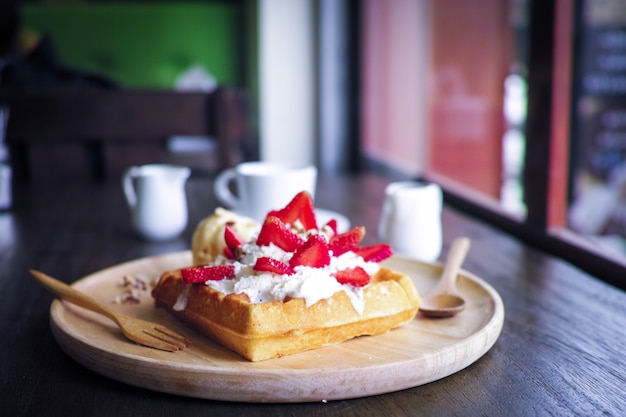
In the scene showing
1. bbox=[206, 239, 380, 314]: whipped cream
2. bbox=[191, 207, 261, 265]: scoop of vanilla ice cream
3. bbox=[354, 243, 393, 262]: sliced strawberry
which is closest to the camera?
bbox=[206, 239, 380, 314]: whipped cream

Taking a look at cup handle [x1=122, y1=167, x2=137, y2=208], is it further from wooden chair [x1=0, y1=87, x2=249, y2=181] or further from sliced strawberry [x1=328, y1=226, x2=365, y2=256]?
wooden chair [x1=0, y1=87, x2=249, y2=181]

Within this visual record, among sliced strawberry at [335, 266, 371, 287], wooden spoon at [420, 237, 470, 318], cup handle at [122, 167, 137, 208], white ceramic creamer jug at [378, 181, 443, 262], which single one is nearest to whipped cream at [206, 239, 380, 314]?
sliced strawberry at [335, 266, 371, 287]

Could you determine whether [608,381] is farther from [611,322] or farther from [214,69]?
[214,69]

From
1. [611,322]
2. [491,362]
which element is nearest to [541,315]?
[611,322]

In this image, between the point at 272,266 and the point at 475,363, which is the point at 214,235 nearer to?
the point at 272,266

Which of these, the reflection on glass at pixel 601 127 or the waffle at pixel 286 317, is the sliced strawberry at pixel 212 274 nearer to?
the waffle at pixel 286 317

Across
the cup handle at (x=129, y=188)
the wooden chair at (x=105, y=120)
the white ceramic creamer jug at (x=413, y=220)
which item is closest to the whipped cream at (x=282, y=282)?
the white ceramic creamer jug at (x=413, y=220)
